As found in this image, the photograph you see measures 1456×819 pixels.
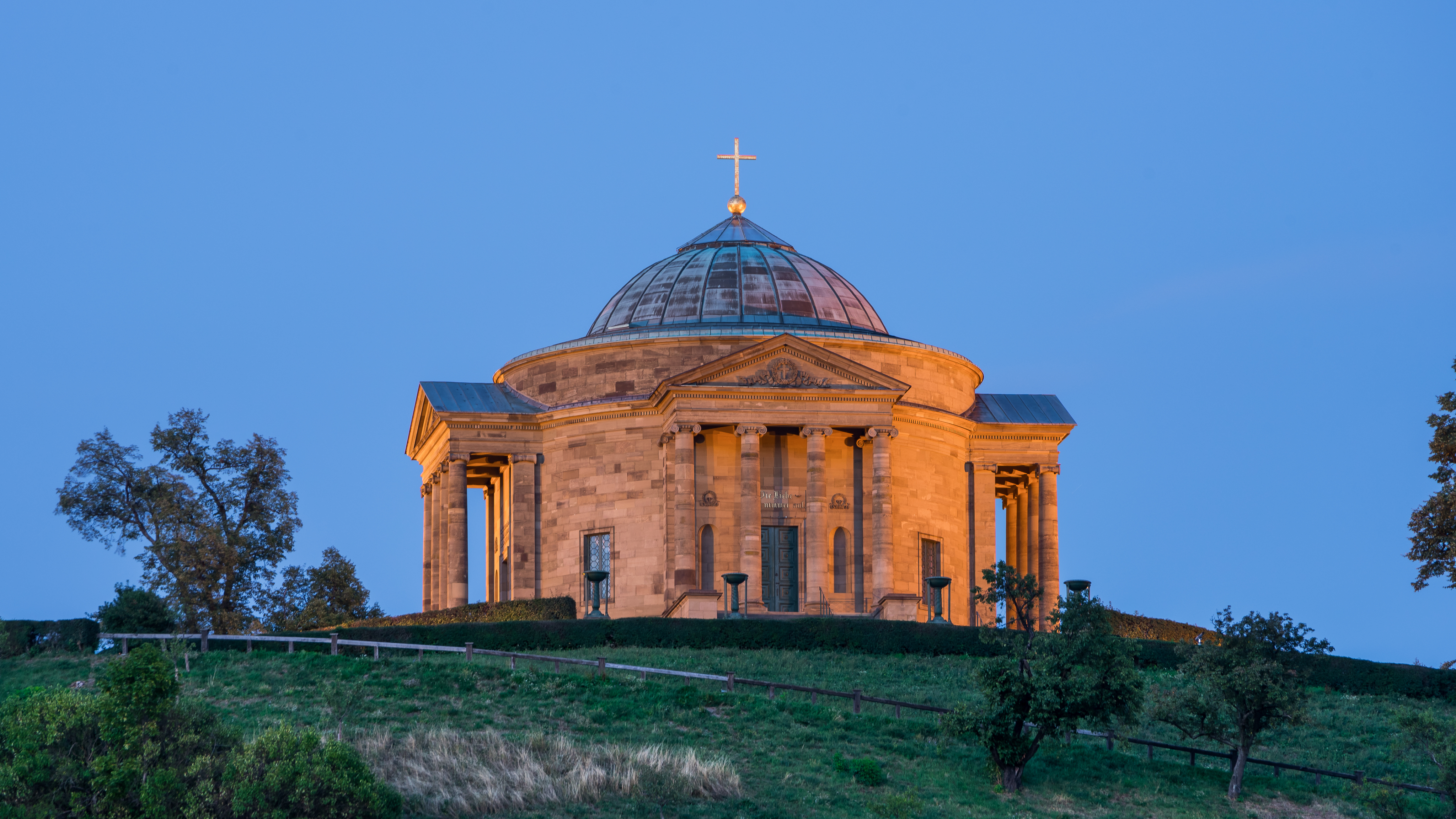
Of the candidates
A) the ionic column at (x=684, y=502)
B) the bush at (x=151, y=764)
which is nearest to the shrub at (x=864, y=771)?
the bush at (x=151, y=764)

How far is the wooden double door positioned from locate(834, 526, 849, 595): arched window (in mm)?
1284

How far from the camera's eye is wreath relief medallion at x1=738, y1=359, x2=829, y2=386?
233 feet

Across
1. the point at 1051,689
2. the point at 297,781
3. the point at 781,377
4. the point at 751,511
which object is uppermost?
the point at 781,377

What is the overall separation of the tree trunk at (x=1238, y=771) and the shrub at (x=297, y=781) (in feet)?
65.5

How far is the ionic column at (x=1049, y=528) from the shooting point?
77.7m

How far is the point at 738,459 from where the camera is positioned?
A: 7269 centimetres

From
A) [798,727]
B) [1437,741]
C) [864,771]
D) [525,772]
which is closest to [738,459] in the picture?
[798,727]

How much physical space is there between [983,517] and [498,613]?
65.7 feet

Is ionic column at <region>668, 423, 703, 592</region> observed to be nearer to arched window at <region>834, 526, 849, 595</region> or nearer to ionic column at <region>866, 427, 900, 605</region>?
arched window at <region>834, 526, 849, 595</region>

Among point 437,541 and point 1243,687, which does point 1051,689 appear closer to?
point 1243,687

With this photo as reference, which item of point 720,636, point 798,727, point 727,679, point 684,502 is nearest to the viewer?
point 798,727

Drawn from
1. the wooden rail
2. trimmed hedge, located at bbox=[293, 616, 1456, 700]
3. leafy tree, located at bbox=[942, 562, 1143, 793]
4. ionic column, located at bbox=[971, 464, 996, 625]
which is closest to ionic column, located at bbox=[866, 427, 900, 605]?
ionic column, located at bbox=[971, 464, 996, 625]

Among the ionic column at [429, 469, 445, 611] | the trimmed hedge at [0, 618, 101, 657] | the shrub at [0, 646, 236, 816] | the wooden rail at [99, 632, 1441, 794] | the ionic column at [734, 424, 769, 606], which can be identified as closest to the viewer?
the shrub at [0, 646, 236, 816]

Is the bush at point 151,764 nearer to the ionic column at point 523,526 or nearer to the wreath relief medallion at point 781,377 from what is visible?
the wreath relief medallion at point 781,377
